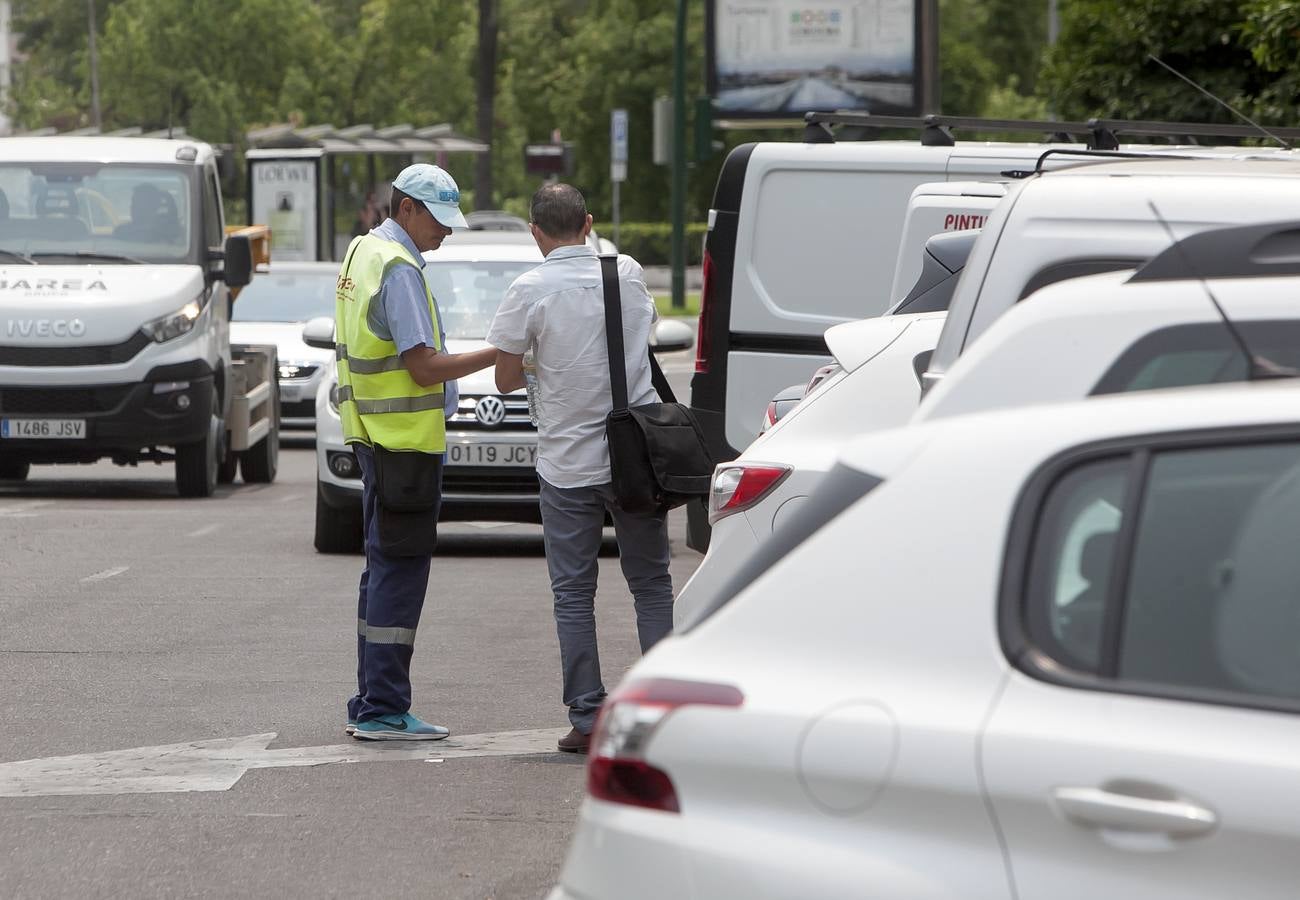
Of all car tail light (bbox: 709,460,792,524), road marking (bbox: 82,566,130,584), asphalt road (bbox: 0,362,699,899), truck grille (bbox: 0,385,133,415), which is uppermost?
car tail light (bbox: 709,460,792,524)

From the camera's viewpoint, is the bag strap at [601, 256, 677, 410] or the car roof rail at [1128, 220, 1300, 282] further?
the bag strap at [601, 256, 677, 410]

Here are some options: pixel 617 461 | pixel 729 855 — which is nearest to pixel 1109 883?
pixel 729 855

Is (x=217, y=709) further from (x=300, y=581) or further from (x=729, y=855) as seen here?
(x=729, y=855)

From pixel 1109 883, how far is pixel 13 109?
82.1 m

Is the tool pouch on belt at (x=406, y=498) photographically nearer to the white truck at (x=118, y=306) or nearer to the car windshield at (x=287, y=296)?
the white truck at (x=118, y=306)

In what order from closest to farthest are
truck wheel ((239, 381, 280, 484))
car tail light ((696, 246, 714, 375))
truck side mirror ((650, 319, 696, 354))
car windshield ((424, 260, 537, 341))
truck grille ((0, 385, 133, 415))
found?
1. car tail light ((696, 246, 714, 375))
2. truck side mirror ((650, 319, 696, 354))
3. car windshield ((424, 260, 537, 341))
4. truck grille ((0, 385, 133, 415))
5. truck wheel ((239, 381, 280, 484))

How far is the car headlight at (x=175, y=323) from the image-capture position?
16.0m

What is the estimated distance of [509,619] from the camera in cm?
1029

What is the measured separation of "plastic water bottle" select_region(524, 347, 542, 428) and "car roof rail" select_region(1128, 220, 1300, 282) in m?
3.66

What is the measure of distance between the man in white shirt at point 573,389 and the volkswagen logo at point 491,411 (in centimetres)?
516

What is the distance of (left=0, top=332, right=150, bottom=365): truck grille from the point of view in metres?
15.9

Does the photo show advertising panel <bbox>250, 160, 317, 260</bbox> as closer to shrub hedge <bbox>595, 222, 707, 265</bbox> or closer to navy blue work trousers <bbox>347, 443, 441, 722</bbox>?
shrub hedge <bbox>595, 222, 707, 265</bbox>

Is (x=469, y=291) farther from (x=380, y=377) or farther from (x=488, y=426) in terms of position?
(x=380, y=377)

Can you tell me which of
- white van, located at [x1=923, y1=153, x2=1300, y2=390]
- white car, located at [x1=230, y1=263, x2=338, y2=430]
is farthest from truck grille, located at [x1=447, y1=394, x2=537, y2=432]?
white car, located at [x1=230, y1=263, x2=338, y2=430]
